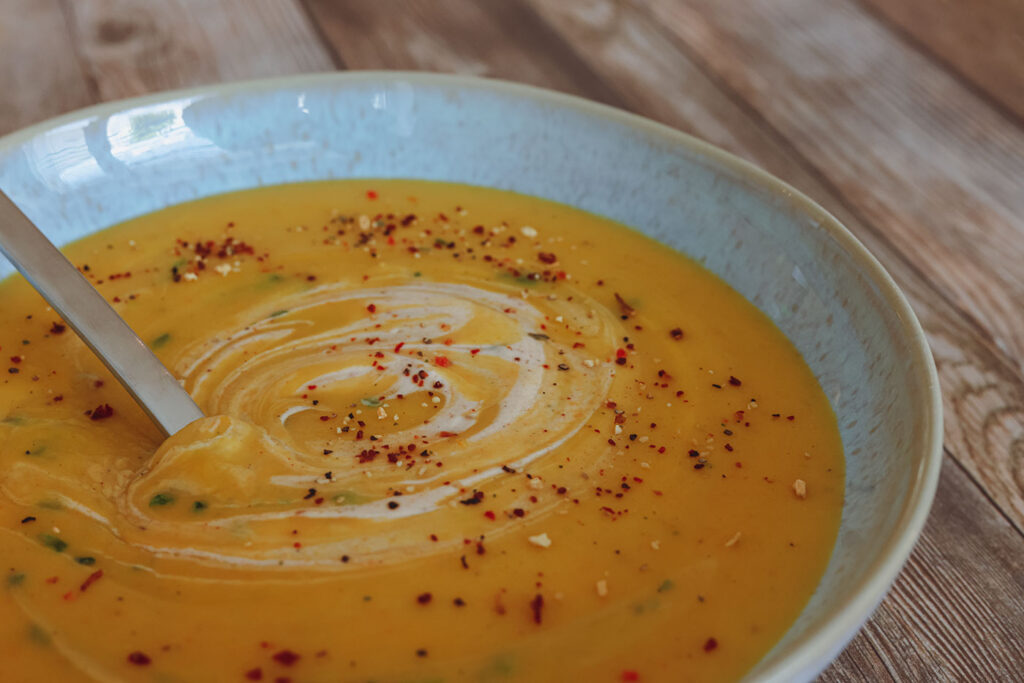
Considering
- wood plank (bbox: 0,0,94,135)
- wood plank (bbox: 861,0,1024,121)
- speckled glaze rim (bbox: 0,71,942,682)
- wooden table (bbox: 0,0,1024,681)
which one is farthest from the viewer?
wood plank (bbox: 861,0,1024,121)

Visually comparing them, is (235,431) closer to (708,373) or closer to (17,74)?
(708,373)

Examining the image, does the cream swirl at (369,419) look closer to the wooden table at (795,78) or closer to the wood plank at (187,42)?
the wooden table at (795,78)

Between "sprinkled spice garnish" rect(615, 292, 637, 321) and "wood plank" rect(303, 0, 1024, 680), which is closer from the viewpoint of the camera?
"sprinkled spice garnish" rect(615, 292, 637, 321)

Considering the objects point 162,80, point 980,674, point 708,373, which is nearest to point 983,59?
point 708,373

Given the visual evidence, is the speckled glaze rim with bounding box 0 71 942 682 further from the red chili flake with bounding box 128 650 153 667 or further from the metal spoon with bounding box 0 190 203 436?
the red chili flake with bounding box 128 650 153 667

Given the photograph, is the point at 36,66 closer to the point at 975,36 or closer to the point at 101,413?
the point at 101,413

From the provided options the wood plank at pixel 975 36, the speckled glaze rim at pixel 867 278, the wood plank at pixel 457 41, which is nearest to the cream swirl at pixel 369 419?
the speckled glaze rim at pixel 867 278

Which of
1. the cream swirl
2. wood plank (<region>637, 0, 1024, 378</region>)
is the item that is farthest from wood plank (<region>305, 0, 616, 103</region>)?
the cream swirl
